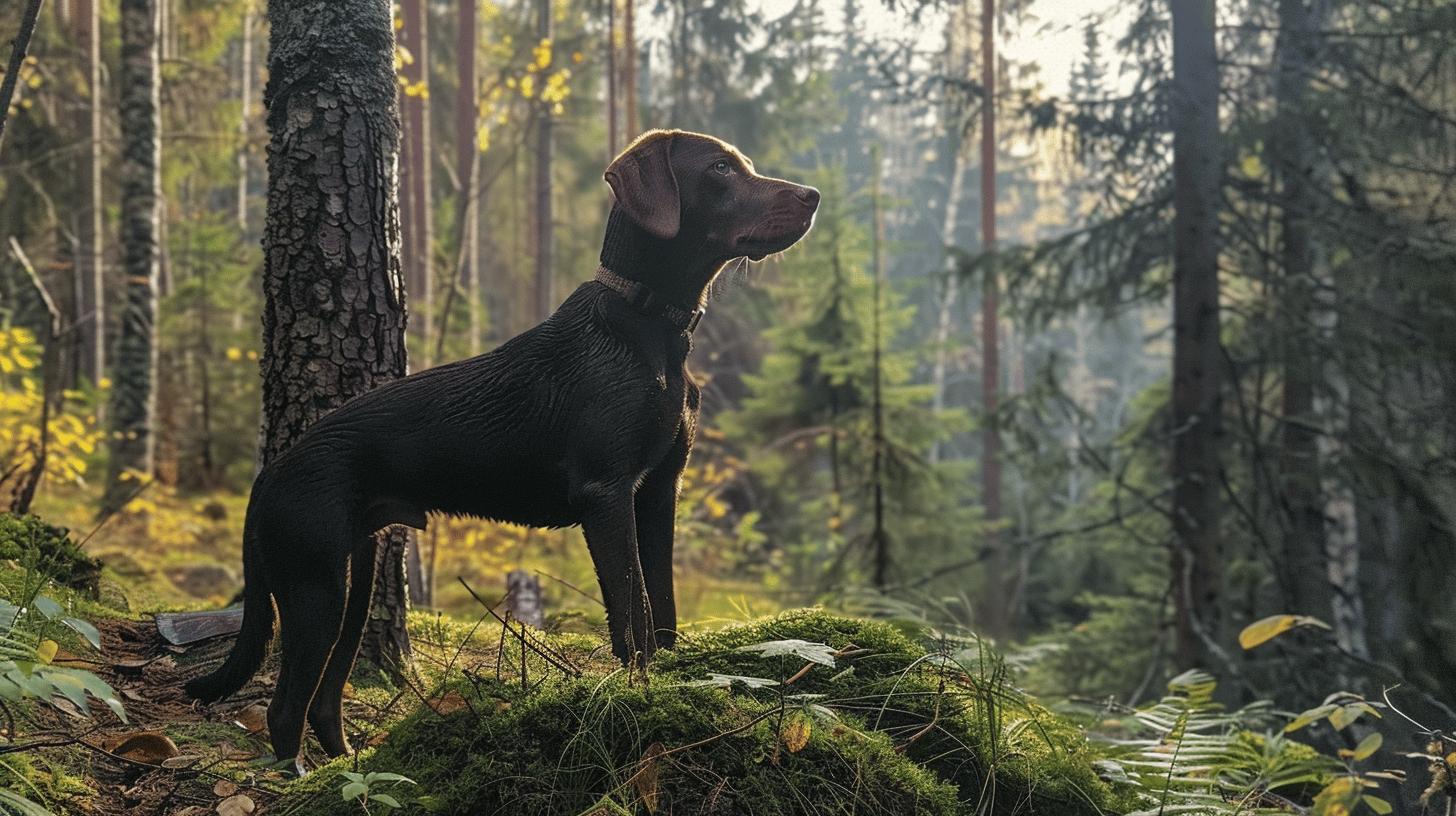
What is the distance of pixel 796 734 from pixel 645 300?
1477 mm

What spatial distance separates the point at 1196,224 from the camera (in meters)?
8.36

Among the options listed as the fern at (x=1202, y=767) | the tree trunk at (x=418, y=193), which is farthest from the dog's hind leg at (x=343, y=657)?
the tree trunk at (x=418, y=193)

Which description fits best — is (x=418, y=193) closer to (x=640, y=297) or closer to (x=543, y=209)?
(x=543, y=209)

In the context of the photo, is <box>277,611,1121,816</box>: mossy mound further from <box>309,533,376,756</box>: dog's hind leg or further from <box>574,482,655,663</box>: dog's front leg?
<box>309,533,376,756</box>: dog's hind leg

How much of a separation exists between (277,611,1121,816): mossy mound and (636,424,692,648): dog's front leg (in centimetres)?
22

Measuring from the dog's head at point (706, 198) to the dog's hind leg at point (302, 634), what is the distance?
4.84 ft

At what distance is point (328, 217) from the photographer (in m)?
4.16

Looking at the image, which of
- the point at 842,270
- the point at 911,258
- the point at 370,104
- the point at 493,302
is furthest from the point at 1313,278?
the point at 911,258

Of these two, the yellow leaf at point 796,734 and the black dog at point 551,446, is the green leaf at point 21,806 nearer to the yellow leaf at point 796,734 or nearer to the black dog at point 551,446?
the black dog at point 551,446

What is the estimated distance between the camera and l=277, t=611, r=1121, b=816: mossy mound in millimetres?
2600

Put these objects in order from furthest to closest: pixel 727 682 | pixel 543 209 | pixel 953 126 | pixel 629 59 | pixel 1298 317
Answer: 1. pixel 543 209
2. pixel 629 59
3. pixel 953 126
4. pixel 1298 317
5. pixel 727 682

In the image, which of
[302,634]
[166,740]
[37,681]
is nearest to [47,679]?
[37,681]

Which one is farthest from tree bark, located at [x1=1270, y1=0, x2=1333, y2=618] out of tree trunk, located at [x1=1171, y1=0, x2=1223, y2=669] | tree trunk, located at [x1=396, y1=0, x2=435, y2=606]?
tree trunk, located at [x1=396, y1=0, x2=435, y2=606]

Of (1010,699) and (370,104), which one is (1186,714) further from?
(370,104)
